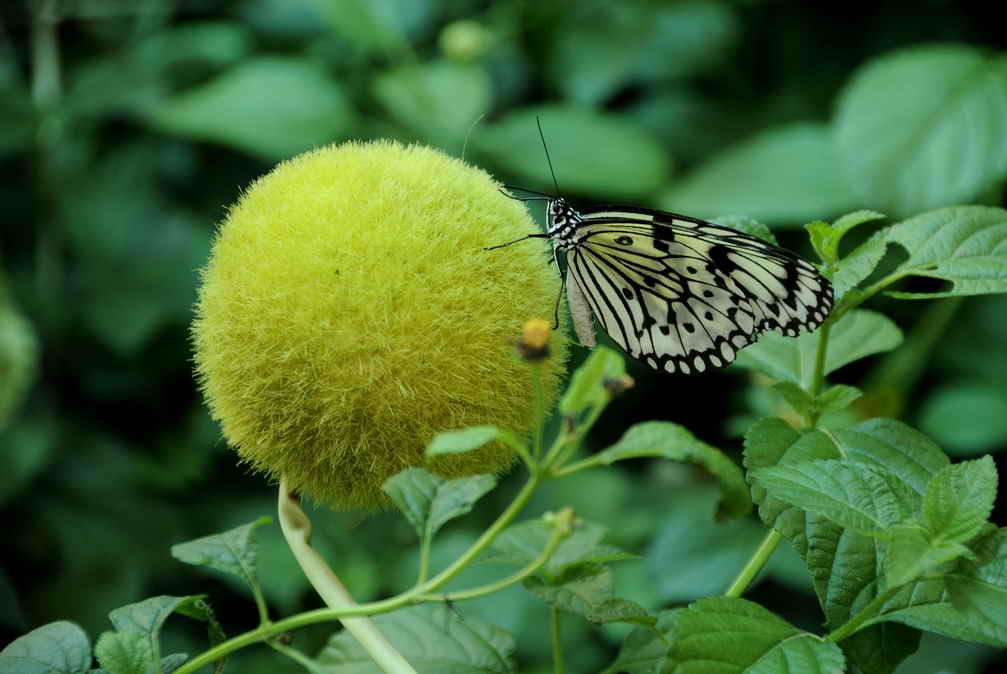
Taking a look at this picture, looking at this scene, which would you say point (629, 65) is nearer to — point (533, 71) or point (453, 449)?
point (533, 71)

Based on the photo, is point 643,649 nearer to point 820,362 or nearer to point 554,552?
point 554,552

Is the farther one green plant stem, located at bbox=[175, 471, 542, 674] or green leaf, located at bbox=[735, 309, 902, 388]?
green leaf, located at bbox=[735, 309, 902, 388]

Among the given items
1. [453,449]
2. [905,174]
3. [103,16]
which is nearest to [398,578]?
[905,174]

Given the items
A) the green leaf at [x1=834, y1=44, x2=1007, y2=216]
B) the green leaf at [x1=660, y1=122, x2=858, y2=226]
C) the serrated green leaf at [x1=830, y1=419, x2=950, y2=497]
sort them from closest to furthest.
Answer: the serrated green leaf at [x1=830, y1=419, x2=950, y2=497]
the green leaf at [x1=834, y1=44, x2=1007, y2=216]
the green leaf at [x1=660, y1=122, x2=858, y2=226]

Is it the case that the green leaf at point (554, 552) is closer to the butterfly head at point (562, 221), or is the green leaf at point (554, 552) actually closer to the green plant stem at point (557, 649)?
the green plant stem at point (557, 649)

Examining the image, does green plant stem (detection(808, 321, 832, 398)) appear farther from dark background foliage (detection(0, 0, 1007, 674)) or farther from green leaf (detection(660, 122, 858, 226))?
green leaf (detection(660, 122, 858, 226))

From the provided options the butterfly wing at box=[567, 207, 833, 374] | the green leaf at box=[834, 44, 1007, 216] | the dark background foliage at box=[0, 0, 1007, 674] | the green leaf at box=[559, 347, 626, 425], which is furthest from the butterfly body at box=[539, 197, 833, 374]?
the green leaf at box=[834, 44, 1007, 216]

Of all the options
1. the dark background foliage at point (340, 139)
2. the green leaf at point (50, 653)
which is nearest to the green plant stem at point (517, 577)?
the green leaf at point (50, 653)
